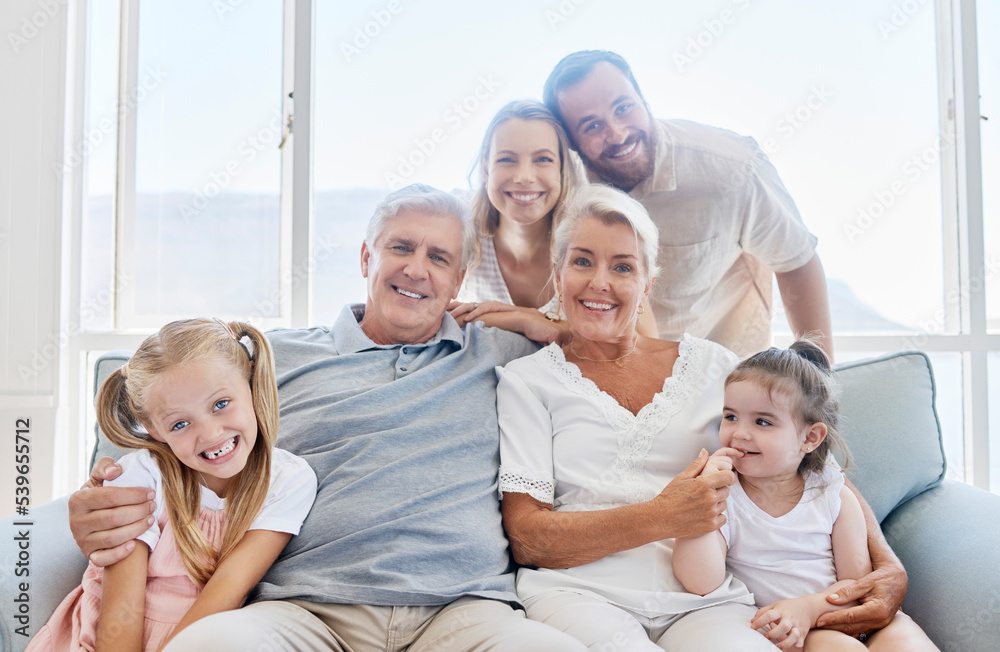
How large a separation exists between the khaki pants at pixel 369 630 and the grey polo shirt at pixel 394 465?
1.0 inches

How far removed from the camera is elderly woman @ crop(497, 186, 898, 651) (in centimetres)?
128

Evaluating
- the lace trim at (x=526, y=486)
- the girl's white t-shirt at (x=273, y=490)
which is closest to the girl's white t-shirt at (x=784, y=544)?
the lace trim at (x=526, y=486)

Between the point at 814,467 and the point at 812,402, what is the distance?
156mm

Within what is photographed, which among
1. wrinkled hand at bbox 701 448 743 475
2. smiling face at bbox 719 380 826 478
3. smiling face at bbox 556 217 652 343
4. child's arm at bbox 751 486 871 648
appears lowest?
child's arm at bbox 751 486 871 648

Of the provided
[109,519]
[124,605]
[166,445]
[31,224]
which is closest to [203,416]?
[166,445]

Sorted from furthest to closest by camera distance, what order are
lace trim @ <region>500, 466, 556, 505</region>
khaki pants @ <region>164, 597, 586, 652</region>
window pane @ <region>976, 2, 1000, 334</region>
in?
1. window pane @ <region>976, 2, 1000, 334</region>
2. lace trim @ <region>500, 466, 556, 505</region>
3. khaki pants @ <region>164, 597, 586, 652</region>

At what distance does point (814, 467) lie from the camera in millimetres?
1387

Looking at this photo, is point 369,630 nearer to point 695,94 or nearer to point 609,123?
point 609,123

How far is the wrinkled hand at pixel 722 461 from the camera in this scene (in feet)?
4.28

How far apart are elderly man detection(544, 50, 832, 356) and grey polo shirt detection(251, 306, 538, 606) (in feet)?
2.15

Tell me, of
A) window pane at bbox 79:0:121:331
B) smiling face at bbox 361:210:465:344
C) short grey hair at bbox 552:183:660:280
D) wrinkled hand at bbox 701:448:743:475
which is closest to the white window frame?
window pane at bbox 79:0:121:331

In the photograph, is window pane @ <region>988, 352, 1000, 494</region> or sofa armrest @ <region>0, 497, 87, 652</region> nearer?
sofa armrest @ <region>0, 497, 87, 652</region>

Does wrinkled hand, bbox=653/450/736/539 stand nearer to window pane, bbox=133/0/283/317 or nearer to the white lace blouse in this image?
Answer: the white lace blouse

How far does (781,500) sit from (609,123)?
1.10m
